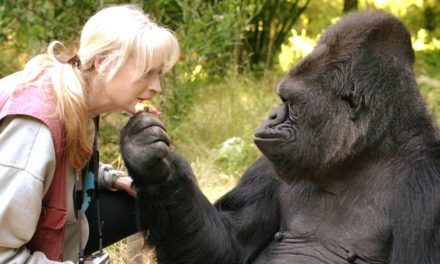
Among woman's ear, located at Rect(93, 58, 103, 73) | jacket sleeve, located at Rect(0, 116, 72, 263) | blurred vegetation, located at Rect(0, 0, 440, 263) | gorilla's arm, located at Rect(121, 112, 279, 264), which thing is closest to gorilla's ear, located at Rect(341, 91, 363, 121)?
gorilla's arm, located at Rect(121, 112, 279, 264)

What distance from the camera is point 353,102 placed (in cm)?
288

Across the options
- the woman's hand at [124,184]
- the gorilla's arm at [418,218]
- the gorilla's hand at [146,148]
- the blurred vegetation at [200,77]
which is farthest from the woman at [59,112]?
the blurred vegetation at [200,77]

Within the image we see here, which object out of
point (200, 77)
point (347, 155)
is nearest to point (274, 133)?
point (347, 155)

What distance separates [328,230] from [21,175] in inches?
44.2

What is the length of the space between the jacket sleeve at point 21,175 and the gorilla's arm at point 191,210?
359mm

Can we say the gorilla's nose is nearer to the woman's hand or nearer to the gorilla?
the gorilla

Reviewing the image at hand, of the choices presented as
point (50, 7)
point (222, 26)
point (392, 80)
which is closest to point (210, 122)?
point (222, 26)

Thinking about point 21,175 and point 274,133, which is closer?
point 21,175

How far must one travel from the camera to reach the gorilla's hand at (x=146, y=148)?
9.66 feet

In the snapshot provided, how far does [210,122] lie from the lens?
6.94 metres

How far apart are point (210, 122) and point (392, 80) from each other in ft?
13.6

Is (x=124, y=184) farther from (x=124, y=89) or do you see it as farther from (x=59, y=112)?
(x=59, y=112)

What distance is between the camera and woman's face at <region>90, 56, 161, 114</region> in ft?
9.66

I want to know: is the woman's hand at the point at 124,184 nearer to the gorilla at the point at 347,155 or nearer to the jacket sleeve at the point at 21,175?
the gorilla at the point at 347,155
